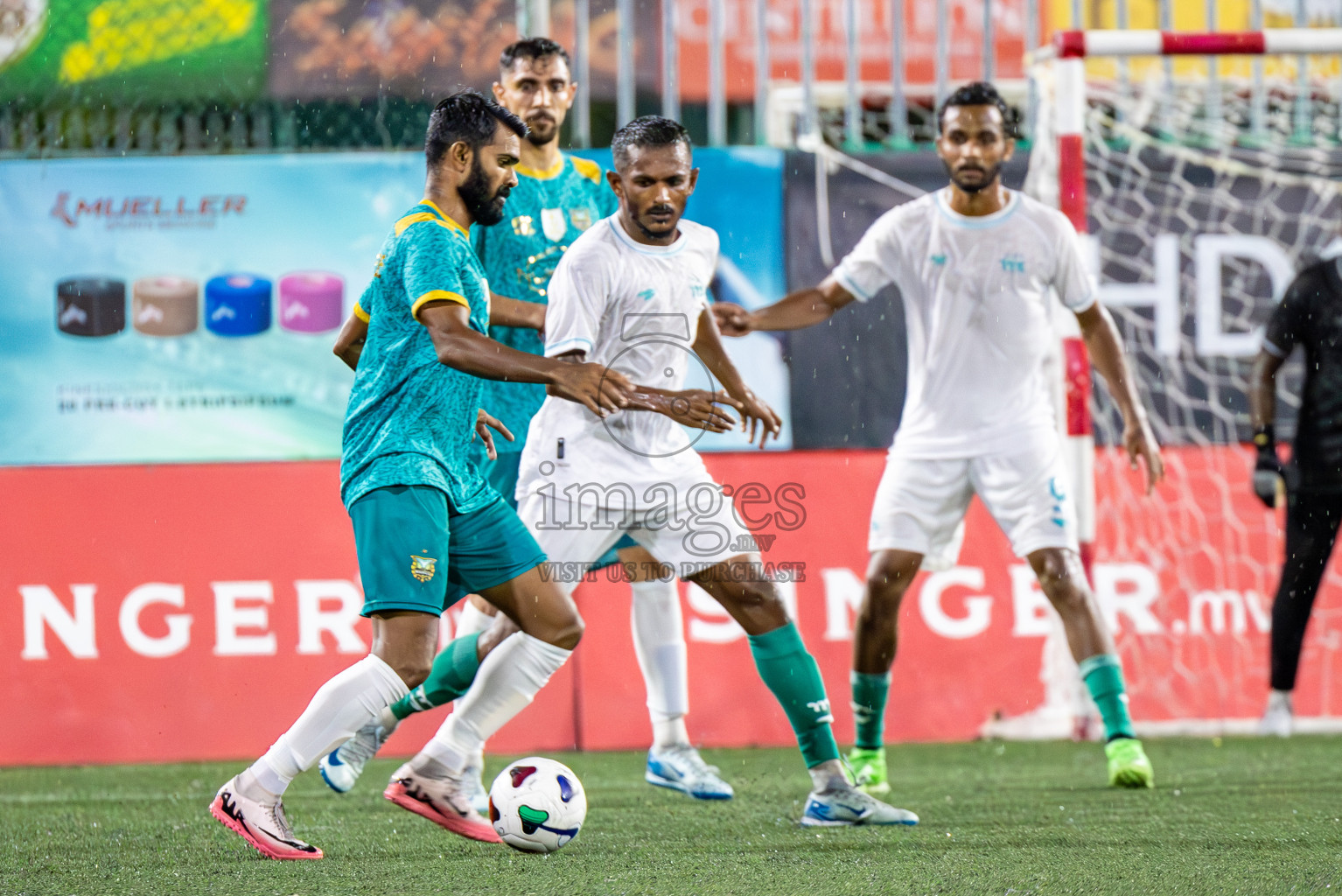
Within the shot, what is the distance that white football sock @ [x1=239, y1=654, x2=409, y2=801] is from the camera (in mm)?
3271

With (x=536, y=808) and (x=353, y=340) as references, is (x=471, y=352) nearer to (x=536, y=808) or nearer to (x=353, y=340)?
(x=353, y=340)

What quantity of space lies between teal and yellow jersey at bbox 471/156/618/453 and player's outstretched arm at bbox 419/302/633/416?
1.04 meters

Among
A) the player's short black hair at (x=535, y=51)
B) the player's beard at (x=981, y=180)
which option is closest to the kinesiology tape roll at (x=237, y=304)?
the player's short black hair at (x=535, y=51)

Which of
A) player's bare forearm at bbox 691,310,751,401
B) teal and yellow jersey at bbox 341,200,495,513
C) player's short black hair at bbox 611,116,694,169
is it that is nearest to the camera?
teal and yellow jersey at bbox 341,200,495,513

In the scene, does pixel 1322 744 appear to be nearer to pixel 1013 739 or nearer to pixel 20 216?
pixel 1013 739

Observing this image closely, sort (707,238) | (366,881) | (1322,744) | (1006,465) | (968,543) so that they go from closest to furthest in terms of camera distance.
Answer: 1. (366,881)
2. (707,238)
3. (1006,465)
4. (1322,744)
5. (968,543)

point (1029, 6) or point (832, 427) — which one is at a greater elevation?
point (1029, 6)

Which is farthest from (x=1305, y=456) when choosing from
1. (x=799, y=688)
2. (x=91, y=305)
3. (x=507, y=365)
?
(x=91, y=305)

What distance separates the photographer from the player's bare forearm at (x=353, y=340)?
3.70 meters

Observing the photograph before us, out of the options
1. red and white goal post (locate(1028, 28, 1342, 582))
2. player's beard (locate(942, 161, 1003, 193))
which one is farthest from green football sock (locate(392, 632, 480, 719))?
red and white goal post (locate(1028, 28, 1342, 582))

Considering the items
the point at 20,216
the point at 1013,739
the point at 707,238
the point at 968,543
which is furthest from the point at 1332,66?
the point at 20,216

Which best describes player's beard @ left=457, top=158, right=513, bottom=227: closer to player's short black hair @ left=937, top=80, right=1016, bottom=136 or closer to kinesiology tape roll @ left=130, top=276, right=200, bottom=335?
player's short black hair @ left=937, top=80, right=1016, bottom=136

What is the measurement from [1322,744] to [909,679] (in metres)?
1.47

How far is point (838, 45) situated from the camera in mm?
7332
